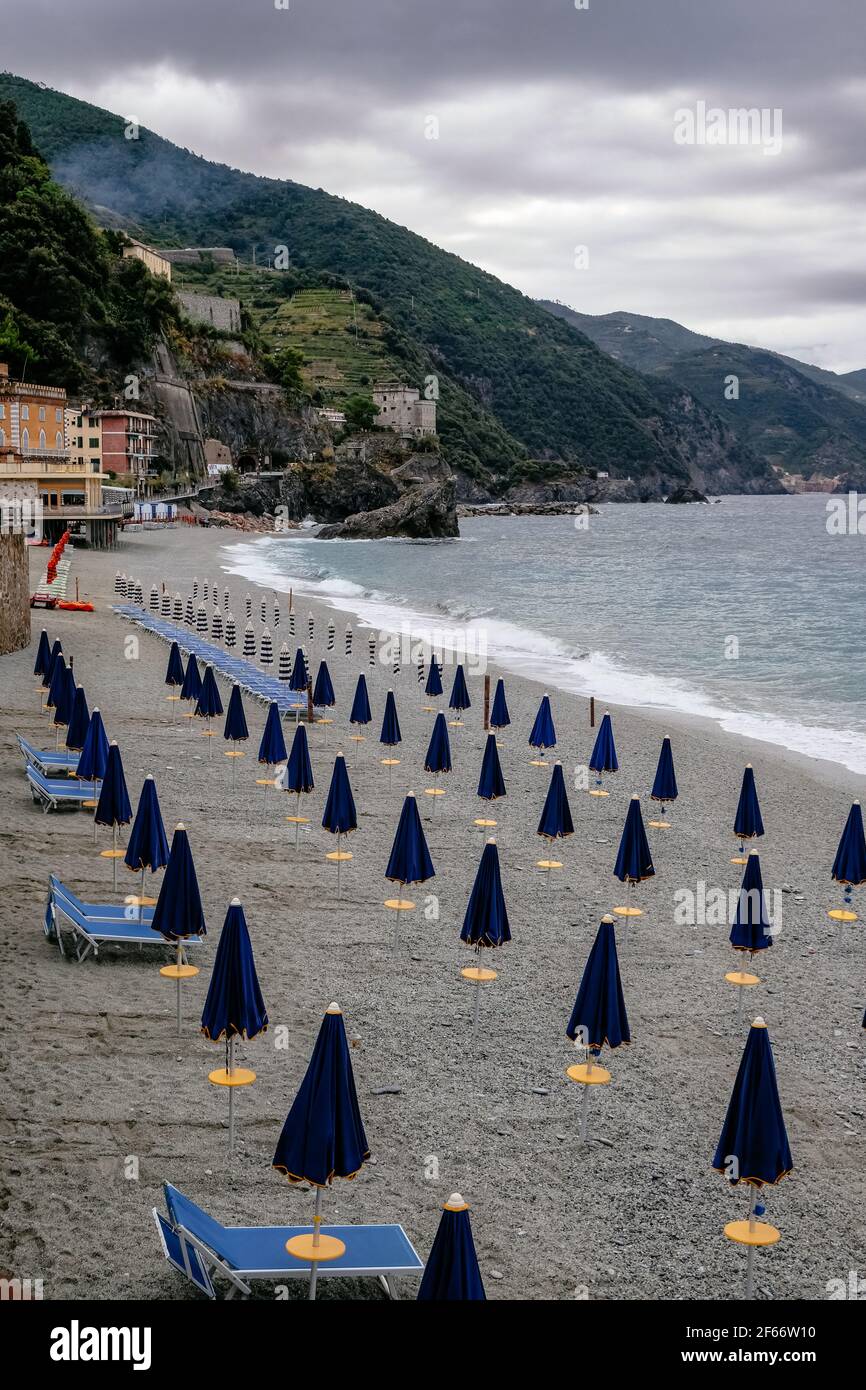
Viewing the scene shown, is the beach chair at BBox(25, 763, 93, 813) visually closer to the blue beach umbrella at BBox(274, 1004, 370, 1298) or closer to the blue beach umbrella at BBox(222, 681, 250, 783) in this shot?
the blue beach umbrella at BBox(222, 681, 250, 783)

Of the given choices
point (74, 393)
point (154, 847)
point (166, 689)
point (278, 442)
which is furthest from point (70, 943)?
point (278, 442)

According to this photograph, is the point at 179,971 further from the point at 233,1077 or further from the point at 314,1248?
the point at 314,1248

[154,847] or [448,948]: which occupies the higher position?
[154,847]

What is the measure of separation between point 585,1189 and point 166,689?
19.1 metres

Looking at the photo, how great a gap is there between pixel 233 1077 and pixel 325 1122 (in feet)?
7.41

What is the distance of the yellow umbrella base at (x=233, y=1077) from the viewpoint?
330 inches

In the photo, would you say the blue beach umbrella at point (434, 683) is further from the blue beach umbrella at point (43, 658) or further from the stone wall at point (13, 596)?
the stone wall at point (13, 596)

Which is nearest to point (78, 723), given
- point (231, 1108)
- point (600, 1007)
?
point (231, 1108)

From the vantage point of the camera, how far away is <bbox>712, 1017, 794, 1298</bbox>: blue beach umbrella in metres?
6.71

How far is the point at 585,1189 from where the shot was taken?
799 centimetres

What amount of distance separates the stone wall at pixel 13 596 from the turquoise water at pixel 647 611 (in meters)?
13.7

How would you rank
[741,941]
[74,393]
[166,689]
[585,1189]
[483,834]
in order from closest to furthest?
[585,1189], [741,941], [483,834], [166,689], [74,393]
